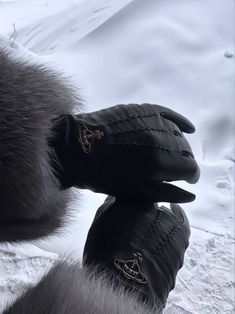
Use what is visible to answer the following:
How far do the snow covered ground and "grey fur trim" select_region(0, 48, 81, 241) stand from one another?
35 cm

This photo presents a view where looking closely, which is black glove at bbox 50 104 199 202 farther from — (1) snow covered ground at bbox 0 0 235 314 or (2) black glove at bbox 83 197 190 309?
(1) snow covered ground at bbox 0 0 235 314

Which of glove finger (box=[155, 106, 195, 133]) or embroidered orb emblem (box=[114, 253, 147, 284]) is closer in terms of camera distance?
embroidered orb emblem (box=[114, 253, 147, 284])

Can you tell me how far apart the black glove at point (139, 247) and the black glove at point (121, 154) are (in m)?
0.04

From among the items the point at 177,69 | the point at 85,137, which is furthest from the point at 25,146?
the point at 177,69

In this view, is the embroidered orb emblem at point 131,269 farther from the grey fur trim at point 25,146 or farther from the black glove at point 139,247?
the grey fur trim at point 25,146

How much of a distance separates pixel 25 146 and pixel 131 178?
8.0 inches

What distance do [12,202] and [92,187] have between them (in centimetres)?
19

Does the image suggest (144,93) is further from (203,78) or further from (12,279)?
(12,279)

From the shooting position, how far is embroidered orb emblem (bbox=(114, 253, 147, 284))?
27.4 inches

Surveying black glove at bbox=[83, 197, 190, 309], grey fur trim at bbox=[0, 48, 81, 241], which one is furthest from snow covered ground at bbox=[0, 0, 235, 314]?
grey fur trim at bbox=[0, 48, 81, 241]

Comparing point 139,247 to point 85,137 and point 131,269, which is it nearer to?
point 131,269

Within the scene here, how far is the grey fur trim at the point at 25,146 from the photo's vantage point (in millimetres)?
571

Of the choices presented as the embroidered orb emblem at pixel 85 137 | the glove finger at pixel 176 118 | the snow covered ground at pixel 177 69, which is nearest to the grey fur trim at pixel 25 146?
the embroidered orb emblem at pixel 85 137

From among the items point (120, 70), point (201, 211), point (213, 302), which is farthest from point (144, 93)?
point (213, 302)
